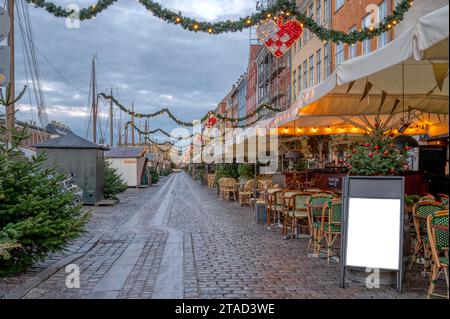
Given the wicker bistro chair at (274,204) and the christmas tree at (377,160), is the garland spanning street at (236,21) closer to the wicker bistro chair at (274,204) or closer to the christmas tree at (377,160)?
the wicker bistro chair at (274,204)

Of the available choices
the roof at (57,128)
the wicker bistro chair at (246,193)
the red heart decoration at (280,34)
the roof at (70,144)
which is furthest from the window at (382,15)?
the roof at (57,128)

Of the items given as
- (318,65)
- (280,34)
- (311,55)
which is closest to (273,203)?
(280,34)

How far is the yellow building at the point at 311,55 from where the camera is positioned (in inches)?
1169

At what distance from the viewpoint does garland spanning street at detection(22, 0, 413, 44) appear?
985 centimetres

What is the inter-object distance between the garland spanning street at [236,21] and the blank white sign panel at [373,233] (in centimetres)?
547

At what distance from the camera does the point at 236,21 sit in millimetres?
10500

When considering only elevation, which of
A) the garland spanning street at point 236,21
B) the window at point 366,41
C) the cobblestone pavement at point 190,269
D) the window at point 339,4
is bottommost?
the cobblestone pavement at point 190,269

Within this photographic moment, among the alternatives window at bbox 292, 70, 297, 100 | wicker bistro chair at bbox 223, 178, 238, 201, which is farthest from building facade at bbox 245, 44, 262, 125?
wicker bistro chair at bbox 223, 178, 238, 201

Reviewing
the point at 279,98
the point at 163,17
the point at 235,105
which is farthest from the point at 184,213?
the point at 235,105

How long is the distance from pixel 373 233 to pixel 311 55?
29.0 m

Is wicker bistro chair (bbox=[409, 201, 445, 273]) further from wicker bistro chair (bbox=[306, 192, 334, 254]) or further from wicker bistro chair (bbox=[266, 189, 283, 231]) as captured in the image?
wicker bistro chair (bbox=[266, 189, 283, 231])

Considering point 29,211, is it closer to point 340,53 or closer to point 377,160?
point 377,160

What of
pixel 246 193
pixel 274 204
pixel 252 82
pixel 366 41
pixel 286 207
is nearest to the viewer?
pixel 286 207

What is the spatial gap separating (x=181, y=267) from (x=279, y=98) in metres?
38.0
